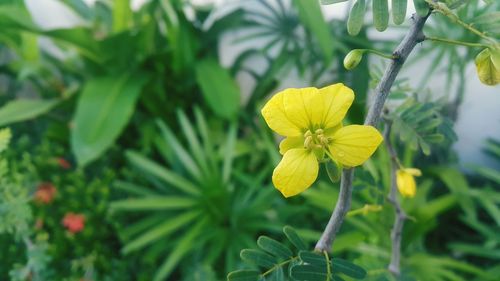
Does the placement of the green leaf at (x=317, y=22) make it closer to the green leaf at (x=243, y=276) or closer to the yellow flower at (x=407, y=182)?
the yellow flower at (x=407, y=182)

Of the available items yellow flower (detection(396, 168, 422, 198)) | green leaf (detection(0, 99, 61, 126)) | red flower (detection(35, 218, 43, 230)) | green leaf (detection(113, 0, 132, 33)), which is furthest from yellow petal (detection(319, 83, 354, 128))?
green leaf (detection(113, 0, 132, 33))

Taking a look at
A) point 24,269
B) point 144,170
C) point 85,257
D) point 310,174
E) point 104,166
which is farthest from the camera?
point 104,166

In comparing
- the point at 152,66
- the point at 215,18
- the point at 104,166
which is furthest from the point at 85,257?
the point at 215,18

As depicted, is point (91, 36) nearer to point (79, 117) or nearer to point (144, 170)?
point (79, 117)

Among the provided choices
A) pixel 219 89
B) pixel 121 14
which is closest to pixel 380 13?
pixel 219 89

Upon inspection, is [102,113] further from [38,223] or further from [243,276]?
[243,276]

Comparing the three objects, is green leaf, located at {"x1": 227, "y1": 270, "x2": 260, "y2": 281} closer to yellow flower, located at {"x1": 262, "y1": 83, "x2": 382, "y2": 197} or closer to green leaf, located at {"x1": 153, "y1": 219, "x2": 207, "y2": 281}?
yellow flower, located at {"x1": 262, "y1": 83, "x2": 382, "y2": 197}

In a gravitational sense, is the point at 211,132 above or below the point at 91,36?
below
